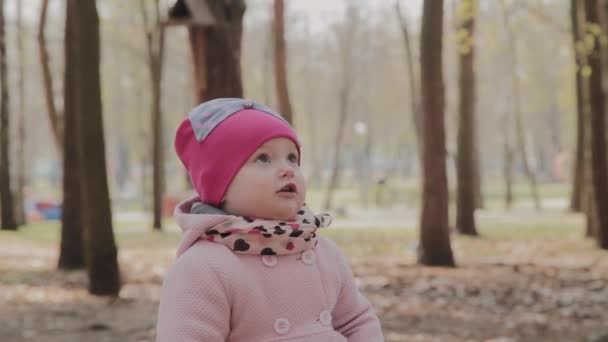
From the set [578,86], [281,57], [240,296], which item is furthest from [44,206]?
[240,296]

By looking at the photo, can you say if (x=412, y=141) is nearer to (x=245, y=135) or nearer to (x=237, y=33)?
(x=237, y=33)

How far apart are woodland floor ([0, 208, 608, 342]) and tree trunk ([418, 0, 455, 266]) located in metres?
0.32

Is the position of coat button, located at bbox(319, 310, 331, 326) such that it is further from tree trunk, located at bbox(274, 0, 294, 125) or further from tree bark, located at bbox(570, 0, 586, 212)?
tree bark, located at bbox(570, 0, 586, 212)

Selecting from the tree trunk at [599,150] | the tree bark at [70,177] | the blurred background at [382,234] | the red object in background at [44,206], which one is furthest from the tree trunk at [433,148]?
the red object in background at [44,206]

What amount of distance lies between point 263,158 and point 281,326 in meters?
0.49

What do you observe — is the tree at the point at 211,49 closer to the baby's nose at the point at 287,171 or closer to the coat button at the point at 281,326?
the baby's nose at the point at 287,171

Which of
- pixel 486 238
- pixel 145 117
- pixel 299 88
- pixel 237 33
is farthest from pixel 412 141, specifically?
pixel 237 33

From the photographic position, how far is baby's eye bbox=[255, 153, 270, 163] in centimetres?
233

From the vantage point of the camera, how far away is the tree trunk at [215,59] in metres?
7.59

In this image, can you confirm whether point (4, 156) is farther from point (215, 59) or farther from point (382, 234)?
point (215, 59)

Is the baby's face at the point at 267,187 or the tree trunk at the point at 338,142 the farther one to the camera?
the tree trunk at the point at 338,142

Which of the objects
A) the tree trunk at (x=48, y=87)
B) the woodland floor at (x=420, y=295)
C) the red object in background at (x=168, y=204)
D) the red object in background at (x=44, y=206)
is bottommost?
the red object in background at (x=44, y=206)

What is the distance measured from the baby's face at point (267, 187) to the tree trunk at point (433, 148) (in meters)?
7.64

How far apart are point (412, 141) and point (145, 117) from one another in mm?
19766
